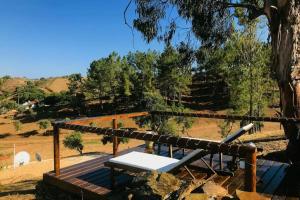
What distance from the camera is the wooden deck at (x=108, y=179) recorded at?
176 inches

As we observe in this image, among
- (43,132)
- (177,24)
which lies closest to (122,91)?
(43,132)

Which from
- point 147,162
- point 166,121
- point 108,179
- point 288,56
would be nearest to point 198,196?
point 147,162

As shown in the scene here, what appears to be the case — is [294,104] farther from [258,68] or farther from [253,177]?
[258,68]

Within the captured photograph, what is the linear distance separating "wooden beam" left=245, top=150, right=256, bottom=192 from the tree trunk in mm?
3874

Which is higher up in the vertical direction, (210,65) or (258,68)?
(210,65)

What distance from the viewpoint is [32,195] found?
5836 millimetres

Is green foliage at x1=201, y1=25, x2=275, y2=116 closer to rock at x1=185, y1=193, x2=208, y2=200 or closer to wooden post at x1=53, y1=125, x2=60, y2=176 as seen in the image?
wooden post at x1=53, y1=125, x2=60, y2=176

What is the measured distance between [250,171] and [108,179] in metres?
2.78

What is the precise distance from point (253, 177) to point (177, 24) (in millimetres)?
7150

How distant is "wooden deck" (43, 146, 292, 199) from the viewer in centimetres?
447

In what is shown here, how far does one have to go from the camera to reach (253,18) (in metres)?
8.05

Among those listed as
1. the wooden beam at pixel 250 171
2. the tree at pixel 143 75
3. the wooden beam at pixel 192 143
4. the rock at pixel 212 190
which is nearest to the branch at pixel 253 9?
the wooden beam at pixel 192 143

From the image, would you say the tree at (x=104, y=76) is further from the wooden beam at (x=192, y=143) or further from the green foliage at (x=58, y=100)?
the wooden beam at (x=192, y=143)

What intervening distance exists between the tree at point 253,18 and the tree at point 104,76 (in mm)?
33557
